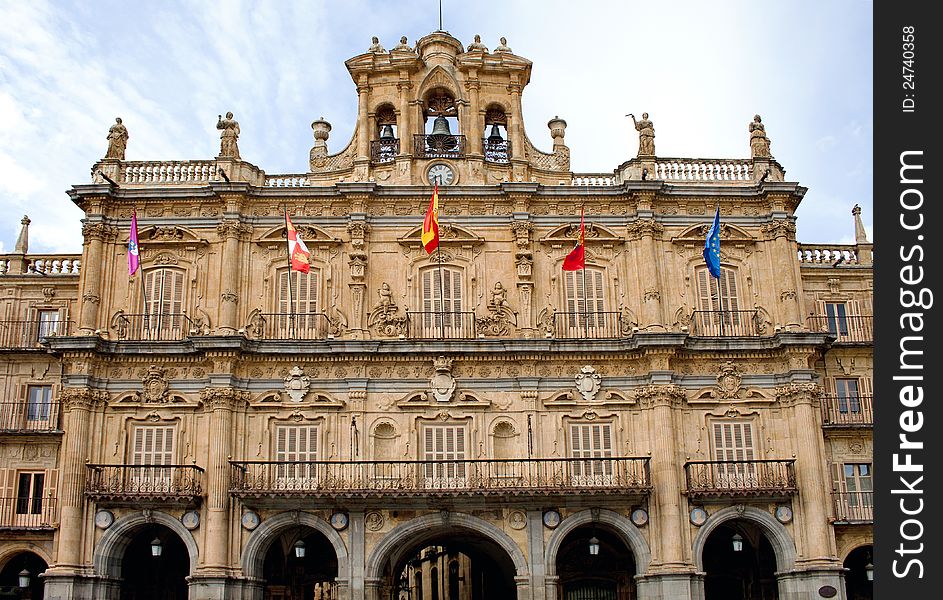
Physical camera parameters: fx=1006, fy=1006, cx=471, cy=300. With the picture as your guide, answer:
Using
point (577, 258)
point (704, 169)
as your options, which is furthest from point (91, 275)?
point (704, 169)

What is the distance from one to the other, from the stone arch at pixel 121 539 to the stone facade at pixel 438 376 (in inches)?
2.9

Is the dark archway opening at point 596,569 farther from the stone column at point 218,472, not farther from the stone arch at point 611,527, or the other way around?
the stone column at point 218,472

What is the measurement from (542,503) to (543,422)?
2.81 m

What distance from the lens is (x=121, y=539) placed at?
3228 cm

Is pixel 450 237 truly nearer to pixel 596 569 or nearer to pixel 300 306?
pixel 300 306

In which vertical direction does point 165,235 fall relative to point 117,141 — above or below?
below

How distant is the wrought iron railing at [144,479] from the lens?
3206 centimetres

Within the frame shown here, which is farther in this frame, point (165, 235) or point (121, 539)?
point (165, 235)

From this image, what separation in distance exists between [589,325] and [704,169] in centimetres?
750

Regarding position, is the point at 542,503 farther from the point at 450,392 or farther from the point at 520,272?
the point at 520,272

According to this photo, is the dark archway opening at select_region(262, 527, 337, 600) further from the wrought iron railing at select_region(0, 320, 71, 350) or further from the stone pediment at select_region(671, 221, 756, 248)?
the stone pediment at select_region(671, 221, 756, 248)
